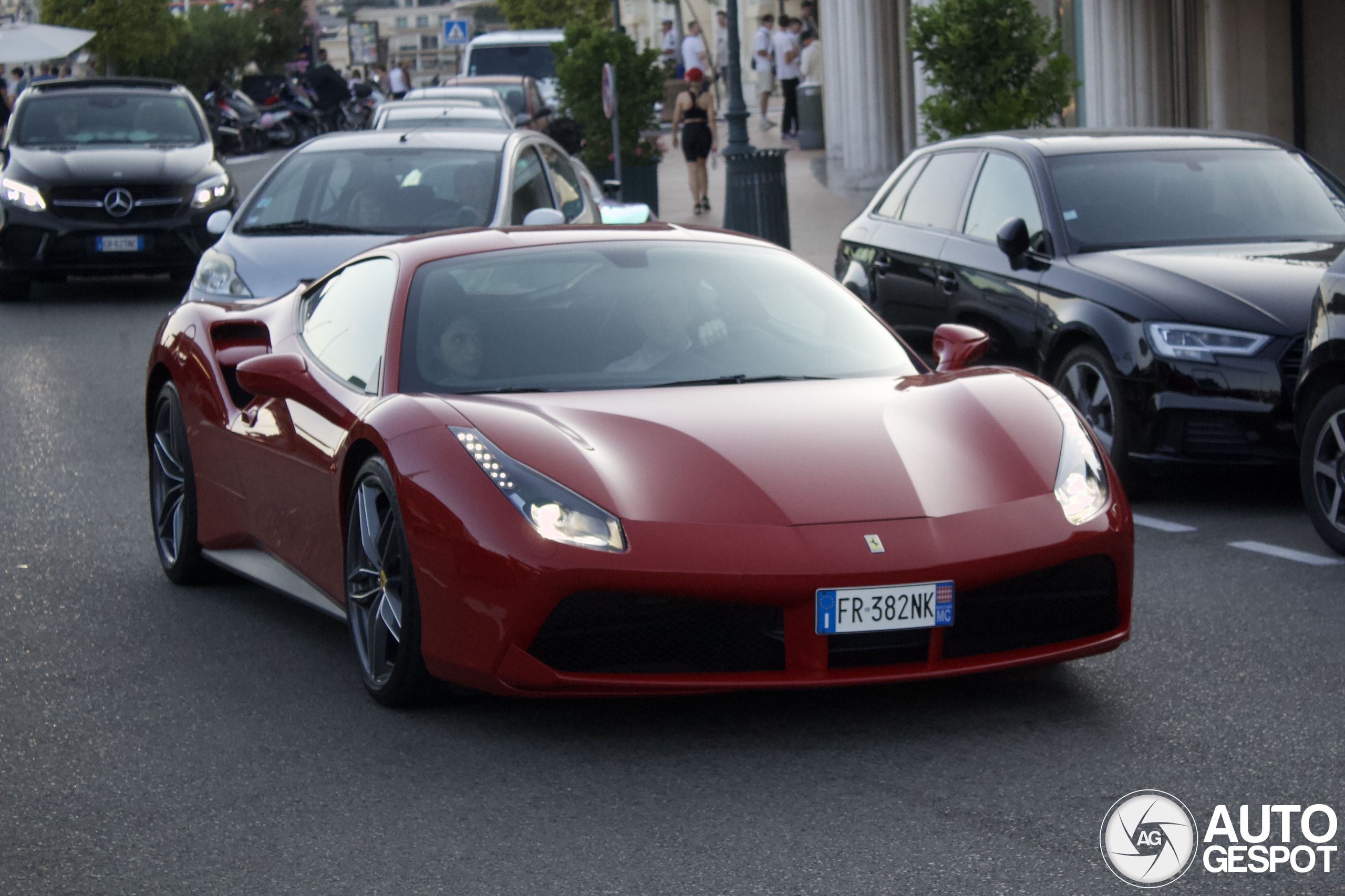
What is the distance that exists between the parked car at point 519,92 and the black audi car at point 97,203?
31.8 ft

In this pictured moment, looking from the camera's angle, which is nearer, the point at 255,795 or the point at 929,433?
the point at 255,795

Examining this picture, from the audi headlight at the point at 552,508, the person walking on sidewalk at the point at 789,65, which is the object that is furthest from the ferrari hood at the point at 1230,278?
the person walking on sidewalk at the point at 789,65

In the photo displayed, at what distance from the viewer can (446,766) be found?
4648mm

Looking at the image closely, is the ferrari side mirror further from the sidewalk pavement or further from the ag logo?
the sidewalk pavement

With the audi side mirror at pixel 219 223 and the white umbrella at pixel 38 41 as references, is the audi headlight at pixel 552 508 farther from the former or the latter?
the white umbrella at pixel 38 41

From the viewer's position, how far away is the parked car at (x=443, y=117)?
19.2 metres

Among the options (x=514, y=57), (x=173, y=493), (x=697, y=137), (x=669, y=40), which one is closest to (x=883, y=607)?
(x=173, y=493)

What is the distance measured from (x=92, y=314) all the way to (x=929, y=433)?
12.8 metres

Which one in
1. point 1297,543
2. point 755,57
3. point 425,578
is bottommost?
point 1297,543

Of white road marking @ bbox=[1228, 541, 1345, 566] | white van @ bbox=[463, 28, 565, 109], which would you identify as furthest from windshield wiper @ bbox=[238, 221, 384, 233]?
white van @ bbox=[463, 28, 565, 109]

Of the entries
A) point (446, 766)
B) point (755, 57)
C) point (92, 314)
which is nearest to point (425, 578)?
point (446, 766)

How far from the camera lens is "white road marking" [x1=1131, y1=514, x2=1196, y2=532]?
762 centimetres

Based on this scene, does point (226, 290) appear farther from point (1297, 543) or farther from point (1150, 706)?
point (1150, 706)

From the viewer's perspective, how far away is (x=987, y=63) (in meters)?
15.3
